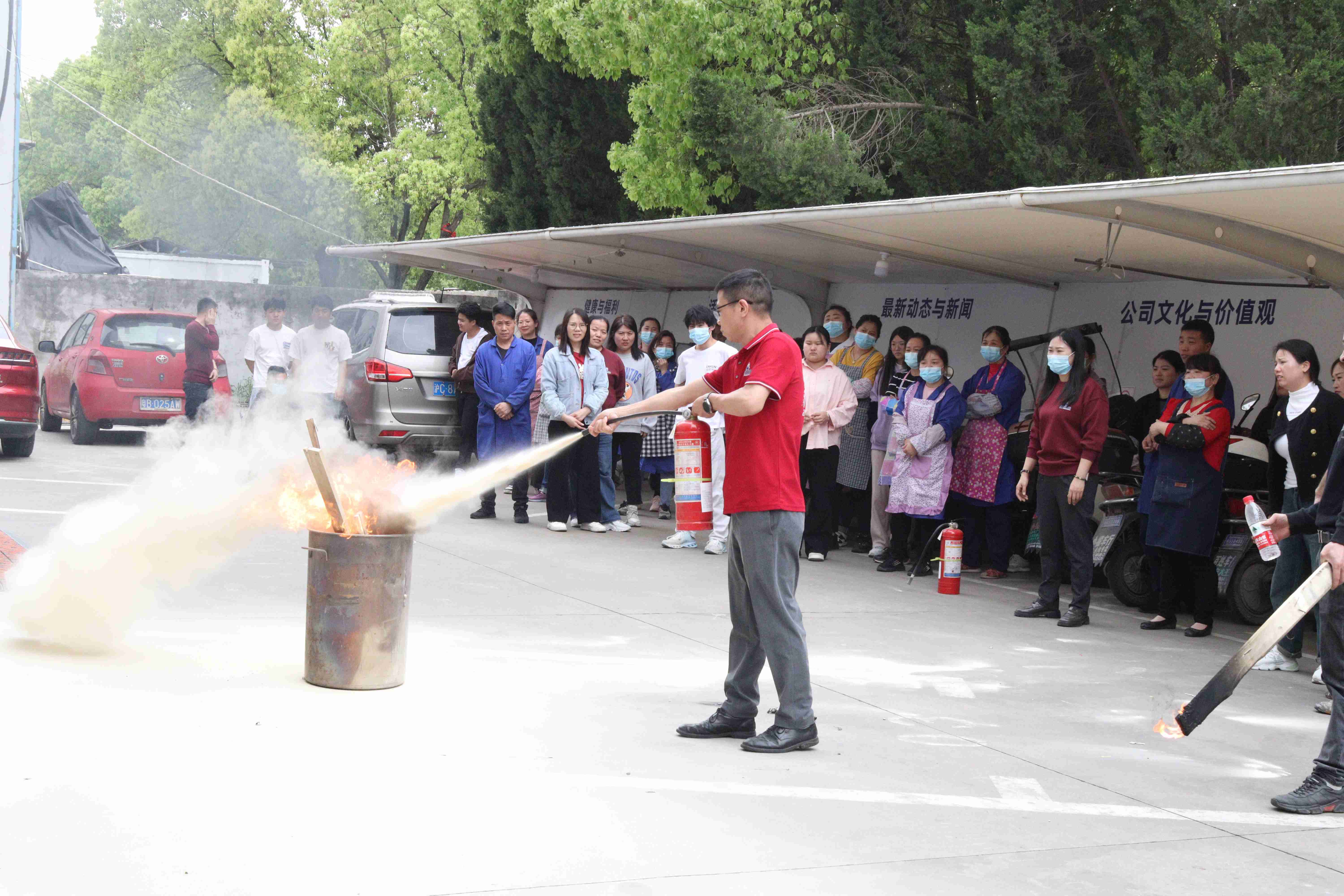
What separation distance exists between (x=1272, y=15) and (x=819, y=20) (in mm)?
7050

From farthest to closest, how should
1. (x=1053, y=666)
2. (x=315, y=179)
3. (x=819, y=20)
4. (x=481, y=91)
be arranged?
1. (x=315, y=179)
2. (x=481, y=91)
3. (x=819, y=20)
4. (x=1053, y=666)

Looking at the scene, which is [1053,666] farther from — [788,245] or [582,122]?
[582,122]

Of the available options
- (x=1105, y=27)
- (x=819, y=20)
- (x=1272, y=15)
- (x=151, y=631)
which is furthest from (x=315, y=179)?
(x=151, y=631)

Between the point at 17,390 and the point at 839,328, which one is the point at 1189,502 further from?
the point at 17,390

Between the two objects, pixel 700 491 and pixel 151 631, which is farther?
pixel 700 491

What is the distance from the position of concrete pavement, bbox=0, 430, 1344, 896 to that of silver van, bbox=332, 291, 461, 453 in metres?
6.23

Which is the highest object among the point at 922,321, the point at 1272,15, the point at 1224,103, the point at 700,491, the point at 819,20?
the point at 819,20

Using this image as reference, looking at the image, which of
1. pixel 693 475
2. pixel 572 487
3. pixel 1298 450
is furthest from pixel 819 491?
pixel 1298 450

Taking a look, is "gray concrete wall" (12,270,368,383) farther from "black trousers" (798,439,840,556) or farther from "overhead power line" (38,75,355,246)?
"black trousers" (798,439,840,556)

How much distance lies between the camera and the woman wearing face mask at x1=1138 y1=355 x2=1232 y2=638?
8.60m

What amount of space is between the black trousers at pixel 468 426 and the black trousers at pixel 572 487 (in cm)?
66

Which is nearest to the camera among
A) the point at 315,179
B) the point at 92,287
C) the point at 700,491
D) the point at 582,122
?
the point at 700,491

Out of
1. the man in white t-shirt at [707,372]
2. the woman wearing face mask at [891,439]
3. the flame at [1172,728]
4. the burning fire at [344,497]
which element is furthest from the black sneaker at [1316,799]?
the man in white t-shirt at [707,372]

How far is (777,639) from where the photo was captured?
5488mm
